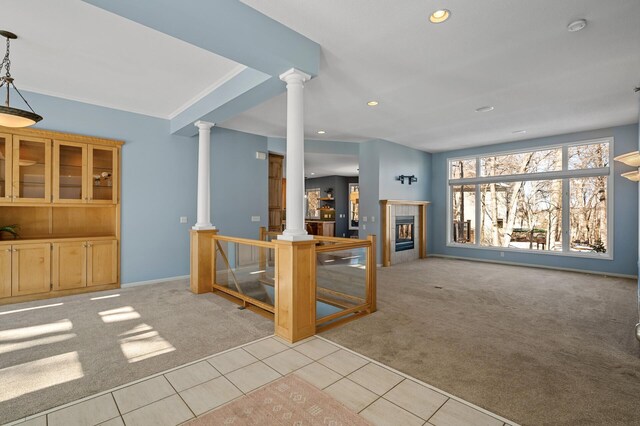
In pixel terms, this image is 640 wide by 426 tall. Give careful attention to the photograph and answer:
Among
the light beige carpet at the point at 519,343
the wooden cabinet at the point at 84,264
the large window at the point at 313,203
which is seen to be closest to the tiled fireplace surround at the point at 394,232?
the light beige carpet at the point at 519,343

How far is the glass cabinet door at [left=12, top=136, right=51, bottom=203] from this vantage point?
421 centimetres

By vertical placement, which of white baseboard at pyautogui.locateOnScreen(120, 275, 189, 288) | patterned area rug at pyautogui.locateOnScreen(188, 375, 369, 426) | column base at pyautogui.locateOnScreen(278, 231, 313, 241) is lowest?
patterned area rug at pyautogui.locateOnScreen(188, 375, 369, 426)

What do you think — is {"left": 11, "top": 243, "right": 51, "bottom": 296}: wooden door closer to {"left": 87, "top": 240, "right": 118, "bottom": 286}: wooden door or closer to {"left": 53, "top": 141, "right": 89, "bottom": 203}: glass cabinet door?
{"left": 87, "top": 240, "right": 118, "bottom": 286}: wooden door

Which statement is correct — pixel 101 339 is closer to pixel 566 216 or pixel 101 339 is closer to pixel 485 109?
pixel 485 109

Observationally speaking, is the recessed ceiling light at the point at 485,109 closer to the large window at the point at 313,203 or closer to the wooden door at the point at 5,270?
the wooden door at the point at 5,270

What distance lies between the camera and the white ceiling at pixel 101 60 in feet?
8.87

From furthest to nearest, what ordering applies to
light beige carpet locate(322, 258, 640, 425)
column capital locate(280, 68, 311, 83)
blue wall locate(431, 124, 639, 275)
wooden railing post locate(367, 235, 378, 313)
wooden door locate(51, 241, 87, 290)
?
blue wall locate(431, 124, 639, 275)
wooden door locate(51, 241, 87, 290)
wooden railing post locate(367, 235, 378, 313)
column capital locate(280, 68, 311, 83)
light beige carpet locate(322, 258, 640, 425)

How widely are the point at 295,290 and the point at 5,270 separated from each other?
414cm

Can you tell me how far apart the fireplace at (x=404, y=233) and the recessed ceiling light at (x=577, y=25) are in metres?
5.23

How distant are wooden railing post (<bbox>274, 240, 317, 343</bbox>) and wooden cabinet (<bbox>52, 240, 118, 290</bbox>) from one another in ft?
11.1

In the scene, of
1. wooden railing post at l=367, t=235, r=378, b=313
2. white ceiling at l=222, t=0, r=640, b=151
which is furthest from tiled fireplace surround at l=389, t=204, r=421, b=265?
wooden railing post at l=367, t=235, r=378, b=313

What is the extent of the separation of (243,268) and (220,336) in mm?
1422

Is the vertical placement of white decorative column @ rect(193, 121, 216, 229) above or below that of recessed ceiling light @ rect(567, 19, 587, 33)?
below

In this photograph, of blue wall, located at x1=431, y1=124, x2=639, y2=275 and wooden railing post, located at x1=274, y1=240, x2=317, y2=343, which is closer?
wooden railing post, located at x1=274, y1=240, x2=317, y2=343
